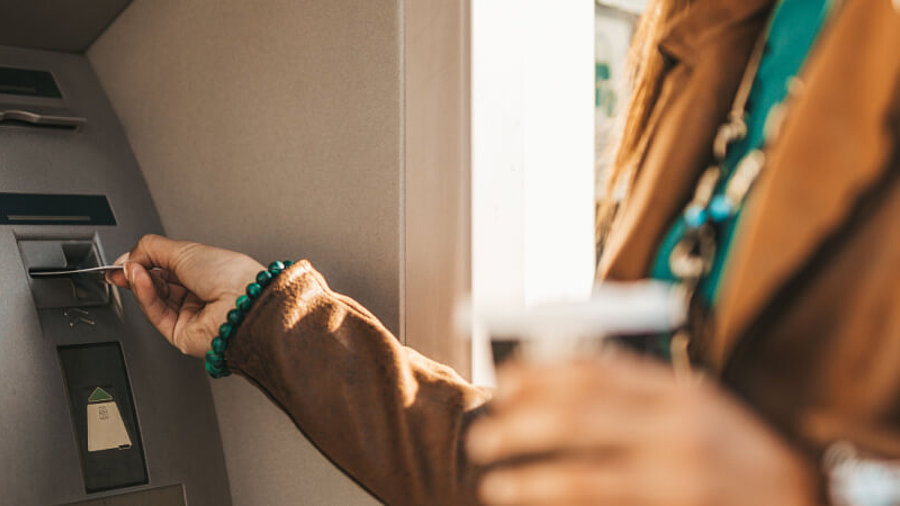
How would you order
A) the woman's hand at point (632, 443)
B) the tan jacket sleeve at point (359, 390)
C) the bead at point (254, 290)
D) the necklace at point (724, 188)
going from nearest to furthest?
the woman's hand at point (632, 443), the necklace at point (724, 188), the tan jacket sleeve at point (359, 390), the bead at point (254, 290)

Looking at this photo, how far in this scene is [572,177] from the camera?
1.06 m

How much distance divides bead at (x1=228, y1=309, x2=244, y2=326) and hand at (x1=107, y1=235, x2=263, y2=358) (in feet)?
0.27

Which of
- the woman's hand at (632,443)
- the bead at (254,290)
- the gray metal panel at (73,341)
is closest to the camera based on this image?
the woman's hand at (632,443)

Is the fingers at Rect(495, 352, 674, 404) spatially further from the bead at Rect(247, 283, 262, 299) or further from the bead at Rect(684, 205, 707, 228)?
the bead at Rect(247, 283, 262, 299)

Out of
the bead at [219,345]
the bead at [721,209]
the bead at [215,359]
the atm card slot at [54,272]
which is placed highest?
the bead at [721,209]

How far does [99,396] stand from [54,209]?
33cm

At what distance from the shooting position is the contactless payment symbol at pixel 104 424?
4.22 ft

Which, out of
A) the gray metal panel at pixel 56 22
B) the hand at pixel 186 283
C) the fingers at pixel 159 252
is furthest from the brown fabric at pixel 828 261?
the gray metal panel at pixel 56 22

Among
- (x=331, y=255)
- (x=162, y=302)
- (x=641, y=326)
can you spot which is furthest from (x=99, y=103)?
(x=641, y=326)

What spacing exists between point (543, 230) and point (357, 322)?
0.25m

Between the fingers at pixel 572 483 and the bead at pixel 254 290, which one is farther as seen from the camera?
the bead at pixel 254 290

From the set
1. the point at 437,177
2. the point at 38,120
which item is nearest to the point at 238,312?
the point at 437,177

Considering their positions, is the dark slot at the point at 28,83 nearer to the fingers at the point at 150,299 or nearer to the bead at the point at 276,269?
the fingers at the point at 150,299

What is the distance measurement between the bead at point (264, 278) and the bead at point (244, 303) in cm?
3
